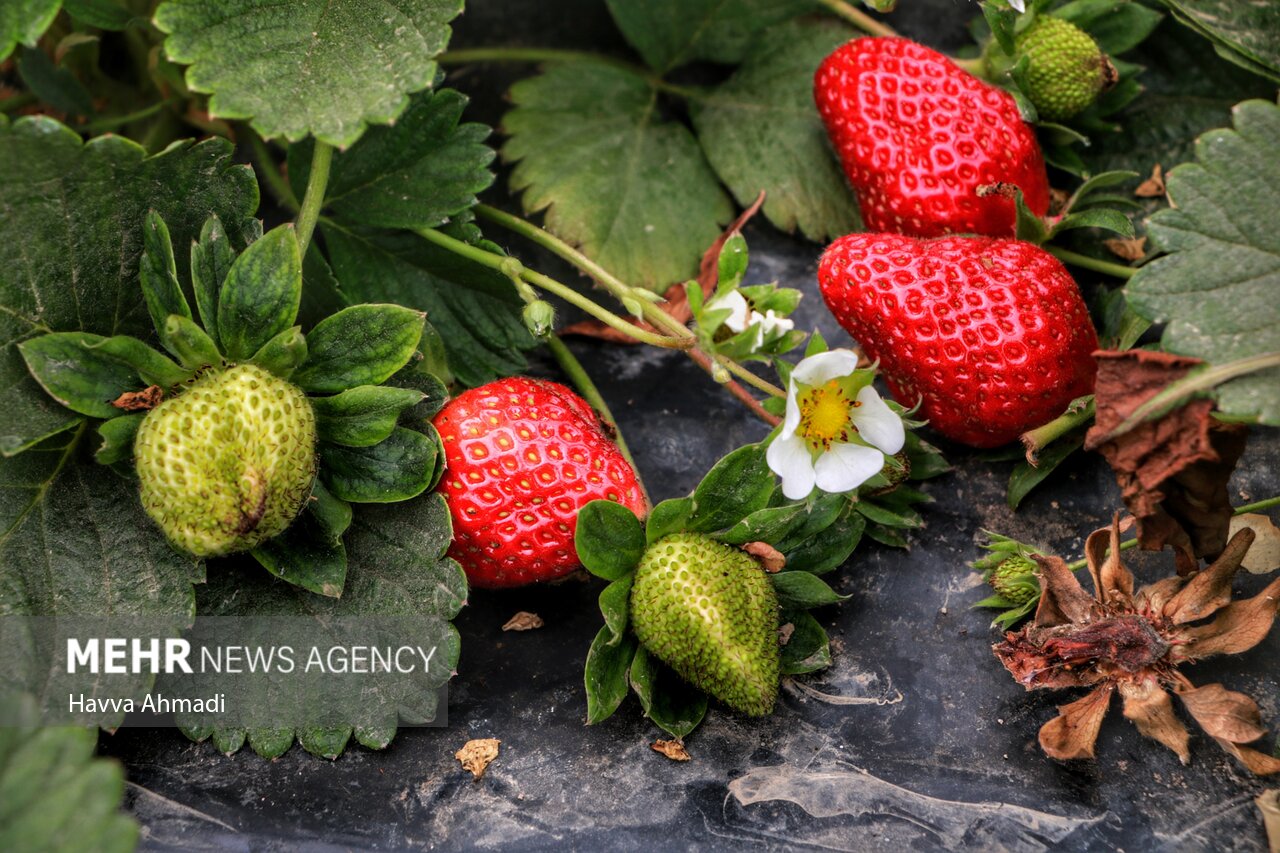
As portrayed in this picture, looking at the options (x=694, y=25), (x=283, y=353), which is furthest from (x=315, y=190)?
(x=694, y=25)

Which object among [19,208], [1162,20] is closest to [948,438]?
[1162,20]

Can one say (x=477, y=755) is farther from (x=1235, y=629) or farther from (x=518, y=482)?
(x=1235, y=629)

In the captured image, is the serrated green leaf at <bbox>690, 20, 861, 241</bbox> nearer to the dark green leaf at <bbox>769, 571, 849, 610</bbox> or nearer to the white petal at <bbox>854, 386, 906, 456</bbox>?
the white petal at <bbox>854, 386, 906, 456</bbox>

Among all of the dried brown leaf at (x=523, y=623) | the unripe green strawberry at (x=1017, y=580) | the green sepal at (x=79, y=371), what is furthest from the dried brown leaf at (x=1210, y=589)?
the green sepal at (x=79, y=371)

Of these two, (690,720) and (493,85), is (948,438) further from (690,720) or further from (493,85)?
(493,85)

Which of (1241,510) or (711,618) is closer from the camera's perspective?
(711,618)

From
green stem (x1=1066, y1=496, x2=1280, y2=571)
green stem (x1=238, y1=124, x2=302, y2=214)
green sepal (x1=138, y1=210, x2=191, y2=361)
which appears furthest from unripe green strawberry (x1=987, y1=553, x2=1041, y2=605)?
green stem (x1=238, y1=124, x2=302, y2=214)
